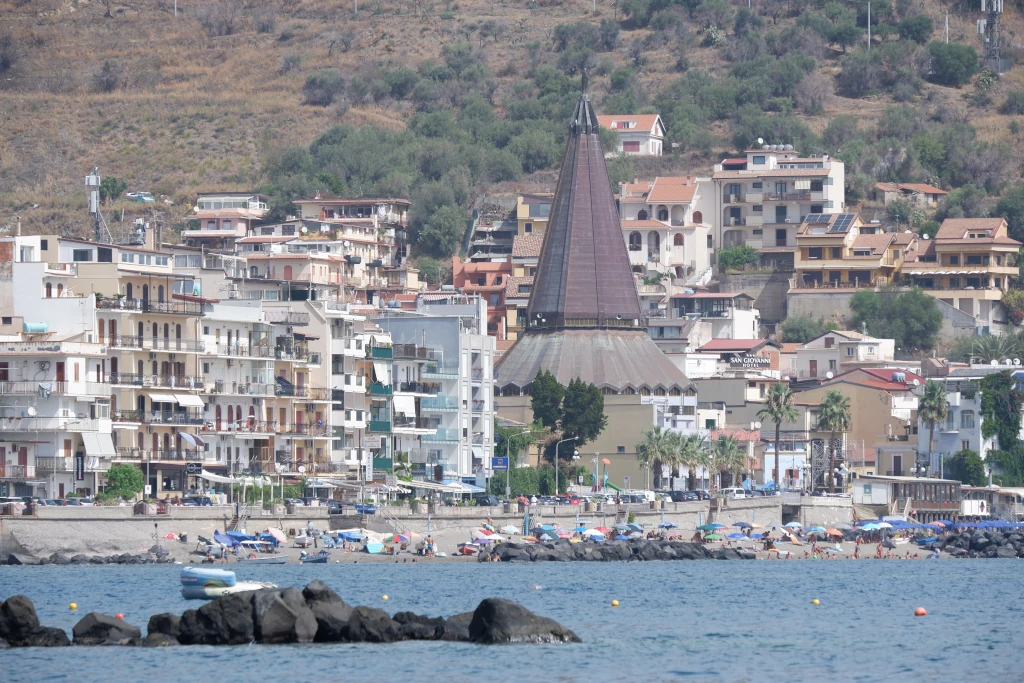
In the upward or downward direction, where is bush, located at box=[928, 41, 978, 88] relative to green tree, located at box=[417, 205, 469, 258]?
upward

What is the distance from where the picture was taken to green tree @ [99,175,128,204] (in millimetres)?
164875

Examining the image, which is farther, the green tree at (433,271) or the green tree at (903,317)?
the green tree at (433,271)

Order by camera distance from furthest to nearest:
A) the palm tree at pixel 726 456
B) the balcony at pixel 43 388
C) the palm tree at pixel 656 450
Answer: the palm tree at pixel 726 456 → the palm tree at pixel 656 450 → the balcony at pixel 43 388

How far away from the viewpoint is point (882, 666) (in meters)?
54.6

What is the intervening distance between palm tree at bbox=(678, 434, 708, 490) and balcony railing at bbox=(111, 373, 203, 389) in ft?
91.6

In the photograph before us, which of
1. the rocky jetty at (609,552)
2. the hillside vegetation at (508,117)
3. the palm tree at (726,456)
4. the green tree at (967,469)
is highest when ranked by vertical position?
the hillside vegetation at (508,117)

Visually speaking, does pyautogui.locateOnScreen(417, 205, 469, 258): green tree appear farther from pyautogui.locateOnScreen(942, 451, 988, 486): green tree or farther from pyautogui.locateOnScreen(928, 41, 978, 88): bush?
pyautogui.locateOnScreen(942, 451, 988, 486): green tree

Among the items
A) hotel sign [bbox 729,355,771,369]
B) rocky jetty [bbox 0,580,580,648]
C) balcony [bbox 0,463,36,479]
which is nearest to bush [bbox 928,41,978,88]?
hotel sign [bbox 729,355,771,369]

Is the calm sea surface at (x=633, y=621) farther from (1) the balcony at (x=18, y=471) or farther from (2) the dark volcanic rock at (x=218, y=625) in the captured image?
(1) the balcony at (x=18, y=471)

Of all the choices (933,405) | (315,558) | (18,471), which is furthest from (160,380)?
(933,405)

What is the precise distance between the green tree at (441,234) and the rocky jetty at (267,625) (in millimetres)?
102497

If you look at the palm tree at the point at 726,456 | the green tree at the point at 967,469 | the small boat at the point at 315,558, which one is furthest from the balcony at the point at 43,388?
the green tree at the point at 967,469

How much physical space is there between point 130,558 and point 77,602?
12.2 m

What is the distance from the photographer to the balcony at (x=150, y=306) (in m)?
85.5
